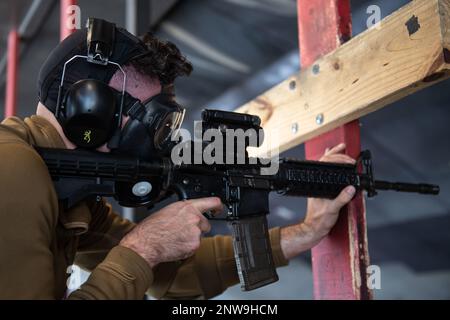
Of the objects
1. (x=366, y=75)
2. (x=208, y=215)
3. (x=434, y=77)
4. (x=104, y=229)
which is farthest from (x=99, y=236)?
(x=434, y=77)

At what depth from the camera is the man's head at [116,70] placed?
44.8 inches

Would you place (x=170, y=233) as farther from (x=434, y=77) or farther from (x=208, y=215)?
(x=434, y=77)

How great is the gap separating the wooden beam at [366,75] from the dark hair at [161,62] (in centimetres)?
34

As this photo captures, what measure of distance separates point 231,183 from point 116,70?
0.39 metres

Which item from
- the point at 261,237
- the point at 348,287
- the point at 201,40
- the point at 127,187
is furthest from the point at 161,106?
the point at 201,40

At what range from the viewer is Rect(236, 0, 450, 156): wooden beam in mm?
1054

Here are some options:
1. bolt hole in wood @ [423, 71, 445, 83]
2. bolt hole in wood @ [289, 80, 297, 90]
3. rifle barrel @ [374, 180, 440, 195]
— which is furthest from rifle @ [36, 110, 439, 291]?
bolt hole in wood @ [423, 71, 445, 83]

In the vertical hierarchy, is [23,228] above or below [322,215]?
below

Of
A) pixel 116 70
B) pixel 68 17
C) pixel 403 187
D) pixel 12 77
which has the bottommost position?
pixel 403 187

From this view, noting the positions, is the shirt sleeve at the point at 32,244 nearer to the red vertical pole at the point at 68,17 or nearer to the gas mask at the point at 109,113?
the gas mask at the point at 109,113

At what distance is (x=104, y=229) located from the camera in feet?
4.87

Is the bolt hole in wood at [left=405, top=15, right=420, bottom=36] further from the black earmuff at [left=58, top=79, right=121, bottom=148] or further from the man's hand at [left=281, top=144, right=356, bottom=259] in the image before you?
the black earmuff at [left=58, top=79, right=121, bottom=148]

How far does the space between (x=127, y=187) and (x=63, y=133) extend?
181 mm

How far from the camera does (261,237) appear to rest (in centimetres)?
137
